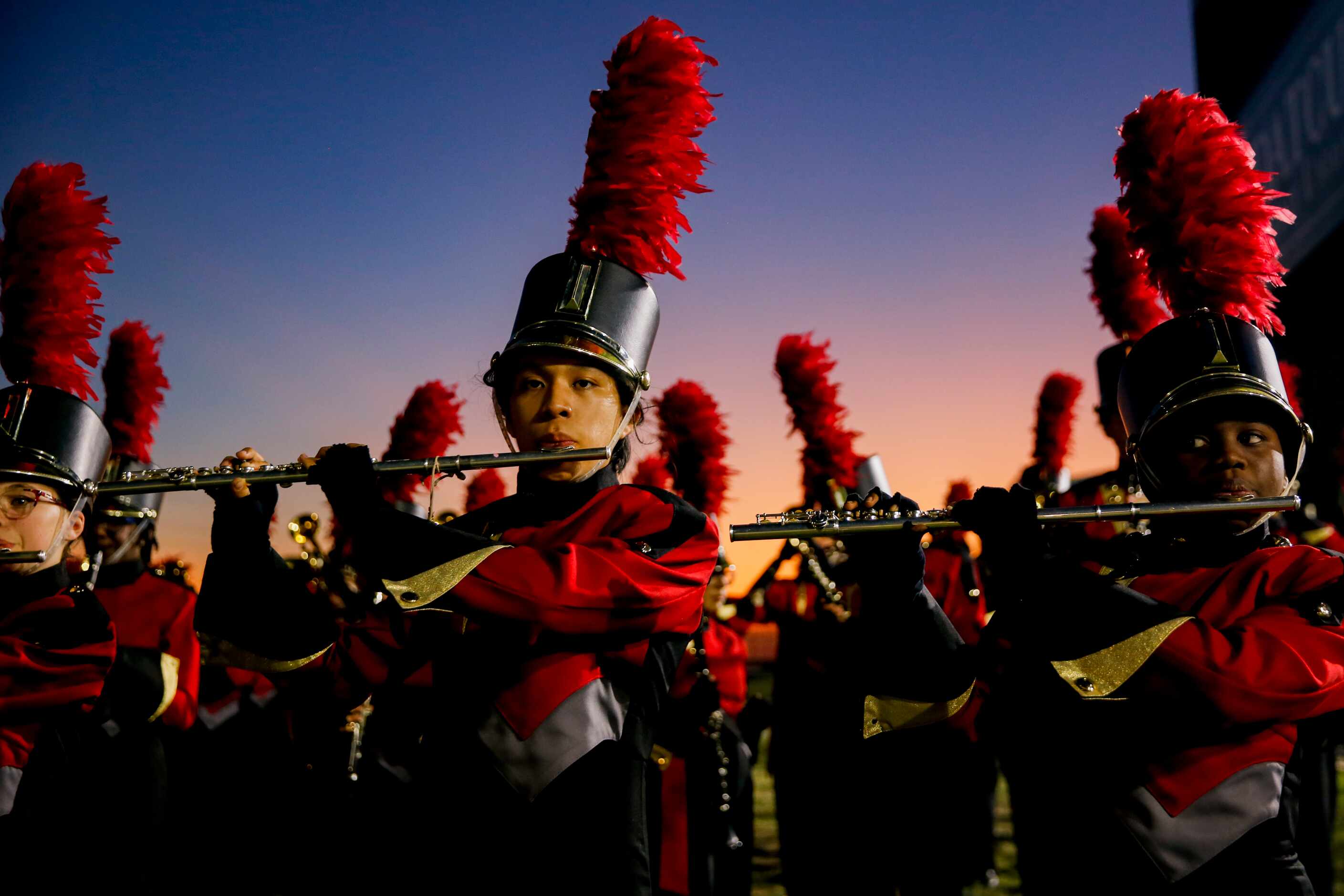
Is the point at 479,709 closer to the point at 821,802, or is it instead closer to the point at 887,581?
the point at 887,581

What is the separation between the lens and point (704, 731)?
5.43 m

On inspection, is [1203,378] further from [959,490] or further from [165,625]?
[959,490]

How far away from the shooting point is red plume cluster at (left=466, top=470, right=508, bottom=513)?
897 cm

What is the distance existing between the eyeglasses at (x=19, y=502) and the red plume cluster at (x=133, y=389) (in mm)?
2812

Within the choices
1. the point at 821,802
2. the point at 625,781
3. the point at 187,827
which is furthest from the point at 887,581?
the point at 187,827

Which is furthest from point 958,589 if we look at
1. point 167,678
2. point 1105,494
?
point 167,678

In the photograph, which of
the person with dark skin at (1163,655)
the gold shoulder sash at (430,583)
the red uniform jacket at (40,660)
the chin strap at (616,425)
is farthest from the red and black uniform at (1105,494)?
the red uniform jacket at (40,660)

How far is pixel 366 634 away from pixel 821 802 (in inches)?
188

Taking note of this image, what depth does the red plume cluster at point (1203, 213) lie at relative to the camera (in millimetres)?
3145

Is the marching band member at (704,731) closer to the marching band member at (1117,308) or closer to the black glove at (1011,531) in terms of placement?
the black glove at (1011,531)

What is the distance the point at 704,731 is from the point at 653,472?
3.01 metres

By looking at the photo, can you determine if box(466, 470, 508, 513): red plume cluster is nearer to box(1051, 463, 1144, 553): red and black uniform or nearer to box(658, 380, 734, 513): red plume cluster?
box(658, 380, 734, 513): red plume cluster

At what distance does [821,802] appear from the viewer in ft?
22.4

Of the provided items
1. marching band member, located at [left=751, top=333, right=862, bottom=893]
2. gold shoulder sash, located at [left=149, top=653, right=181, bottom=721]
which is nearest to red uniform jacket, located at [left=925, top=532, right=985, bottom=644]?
marching band member, located at [left=751, top=333, right=862, bottom=893]
